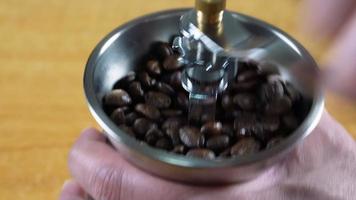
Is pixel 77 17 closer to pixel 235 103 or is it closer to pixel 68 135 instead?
pixel 68 135

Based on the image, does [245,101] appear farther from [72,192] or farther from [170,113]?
[72,192]

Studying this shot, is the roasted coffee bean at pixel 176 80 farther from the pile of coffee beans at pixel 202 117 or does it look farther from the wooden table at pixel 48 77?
the wooden table at pixel 48 77

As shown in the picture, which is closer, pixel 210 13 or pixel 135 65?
pixel 210 13

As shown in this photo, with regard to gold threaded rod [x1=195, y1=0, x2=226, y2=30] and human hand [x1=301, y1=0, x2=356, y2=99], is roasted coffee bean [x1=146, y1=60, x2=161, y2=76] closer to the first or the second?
gold threaded rod [x1=195, y1=0, x2=226, y2=30]

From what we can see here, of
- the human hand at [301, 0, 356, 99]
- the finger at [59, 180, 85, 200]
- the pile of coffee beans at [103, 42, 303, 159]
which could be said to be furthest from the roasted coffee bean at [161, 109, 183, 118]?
the human hand at [301, 0, 356, 99]

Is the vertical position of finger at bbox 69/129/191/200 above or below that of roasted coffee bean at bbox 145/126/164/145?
below

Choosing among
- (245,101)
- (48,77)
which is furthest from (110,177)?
(48,77)

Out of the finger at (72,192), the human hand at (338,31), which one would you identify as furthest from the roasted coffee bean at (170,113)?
the human hand at (338,31)
